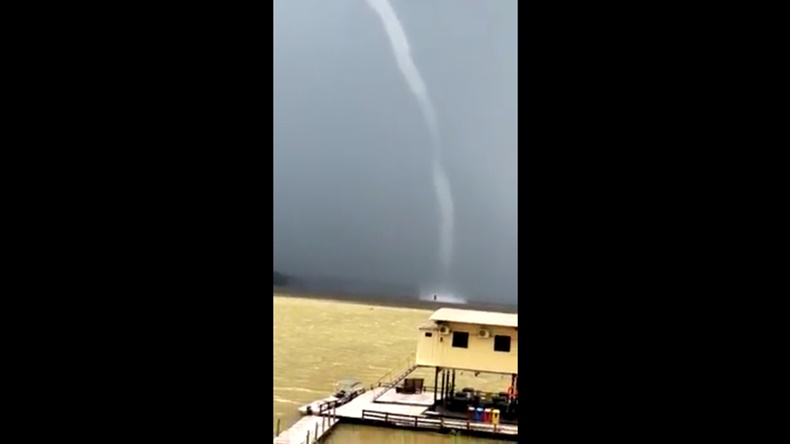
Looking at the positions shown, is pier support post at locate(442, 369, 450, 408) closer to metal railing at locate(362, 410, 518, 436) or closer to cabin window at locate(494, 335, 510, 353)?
metal railing at locate(362, 410, 518, 436)

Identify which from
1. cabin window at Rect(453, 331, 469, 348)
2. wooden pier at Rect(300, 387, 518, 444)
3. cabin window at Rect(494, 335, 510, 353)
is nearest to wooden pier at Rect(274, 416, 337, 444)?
wooden pier at Rect(300, 387, 518, 444)

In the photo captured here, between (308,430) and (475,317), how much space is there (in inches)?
67.0

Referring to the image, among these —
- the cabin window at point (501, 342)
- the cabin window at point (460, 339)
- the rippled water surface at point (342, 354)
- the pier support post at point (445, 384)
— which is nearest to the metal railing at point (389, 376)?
the rippled water surface at point (342, 354)

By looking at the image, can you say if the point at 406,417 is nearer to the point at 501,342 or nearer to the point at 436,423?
the point at 436,423

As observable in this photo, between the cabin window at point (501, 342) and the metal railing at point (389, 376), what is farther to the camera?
the metal railing at point (389, 376)

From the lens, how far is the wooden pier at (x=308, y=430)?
619 cm

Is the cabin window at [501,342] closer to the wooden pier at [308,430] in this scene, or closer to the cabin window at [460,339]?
the cabin window at [460,339]

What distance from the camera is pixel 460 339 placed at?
6.11m

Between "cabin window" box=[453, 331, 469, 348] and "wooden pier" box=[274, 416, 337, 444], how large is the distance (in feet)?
4.24

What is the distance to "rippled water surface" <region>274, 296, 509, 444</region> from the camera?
21.1 feet

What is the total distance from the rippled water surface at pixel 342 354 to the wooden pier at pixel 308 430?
3.0 inches
